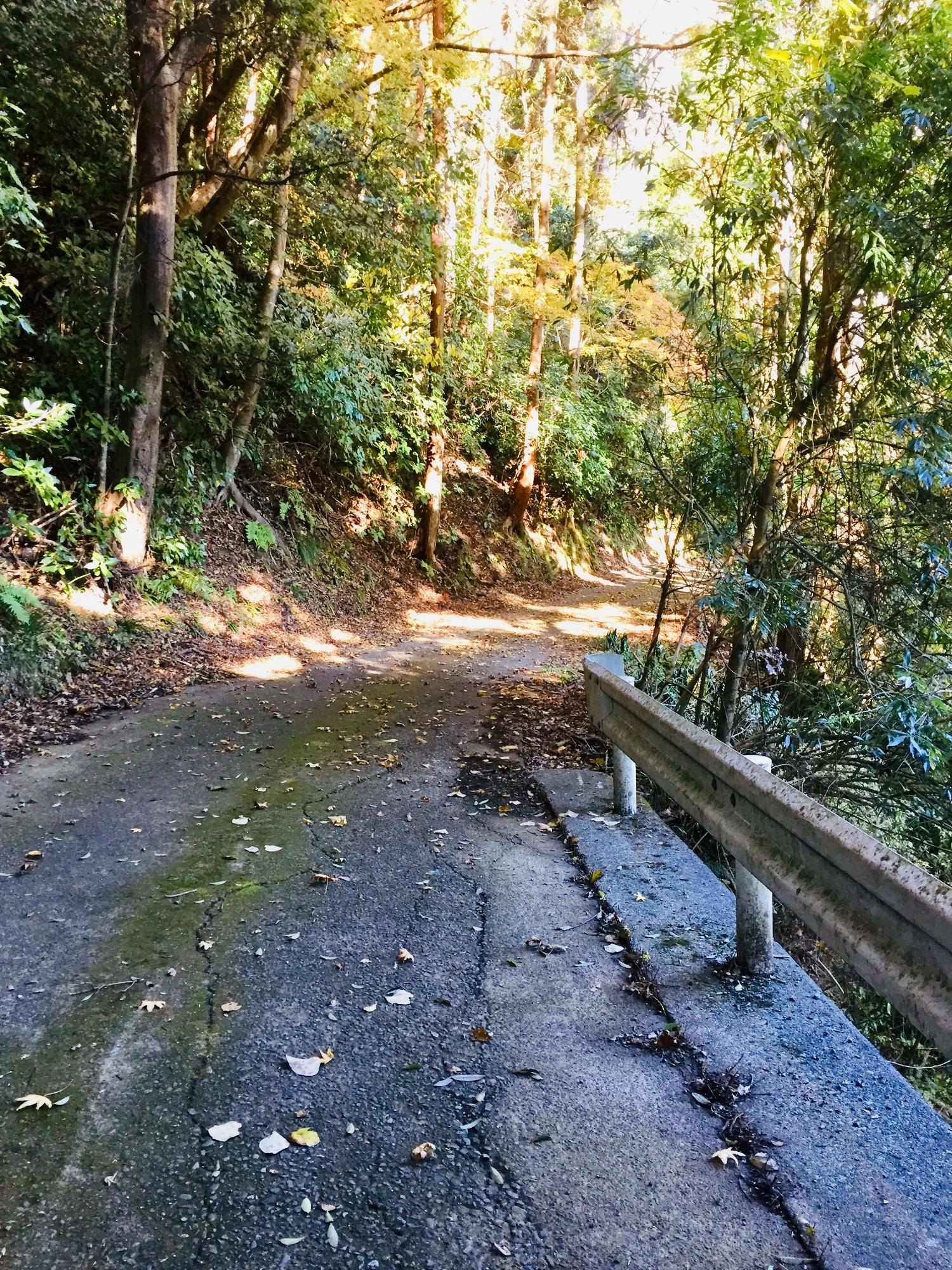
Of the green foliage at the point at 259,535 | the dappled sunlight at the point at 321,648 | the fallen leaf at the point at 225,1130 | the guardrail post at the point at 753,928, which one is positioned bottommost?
the dappled sunlight at the point at 321,648

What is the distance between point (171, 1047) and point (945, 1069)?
5.51m

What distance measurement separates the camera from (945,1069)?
19.2ft

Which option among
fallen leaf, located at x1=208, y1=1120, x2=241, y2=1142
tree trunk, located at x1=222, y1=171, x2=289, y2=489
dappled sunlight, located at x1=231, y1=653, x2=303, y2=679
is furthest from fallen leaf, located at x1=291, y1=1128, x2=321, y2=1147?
tree trunk, located at x1=222, y1=171, x2=289, y2=489

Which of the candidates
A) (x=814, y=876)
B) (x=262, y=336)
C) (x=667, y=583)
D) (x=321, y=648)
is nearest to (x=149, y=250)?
(x=262, y=336)

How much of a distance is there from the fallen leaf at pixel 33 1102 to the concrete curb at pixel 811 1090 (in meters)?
2.25

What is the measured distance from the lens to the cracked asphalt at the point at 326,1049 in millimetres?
2248

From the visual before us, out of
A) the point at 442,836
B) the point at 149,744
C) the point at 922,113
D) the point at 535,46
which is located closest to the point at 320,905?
the point at 442,836

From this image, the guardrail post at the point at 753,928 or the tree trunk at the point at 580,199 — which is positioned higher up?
the tree trunk at the point at 580,199

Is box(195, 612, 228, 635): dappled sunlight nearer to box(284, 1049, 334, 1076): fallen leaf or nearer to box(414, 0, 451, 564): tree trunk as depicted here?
box(414, 0, 451, 564): tree trunk

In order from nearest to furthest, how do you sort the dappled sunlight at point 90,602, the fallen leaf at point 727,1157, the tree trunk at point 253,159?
1. the fallen leaf at point 727,1157
2. the dappled sunlight at point 90,602
3. the tree trunk at point 253,159

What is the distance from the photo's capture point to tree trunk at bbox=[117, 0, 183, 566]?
9406 mm

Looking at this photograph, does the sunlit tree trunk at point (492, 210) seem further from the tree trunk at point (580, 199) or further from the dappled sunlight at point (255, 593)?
the dappled sunlight at point (255, 593)

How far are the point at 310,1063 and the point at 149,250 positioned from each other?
9.74 metres

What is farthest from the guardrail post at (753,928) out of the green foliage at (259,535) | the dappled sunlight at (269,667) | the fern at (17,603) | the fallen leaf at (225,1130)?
the green foliage at (259,535)
